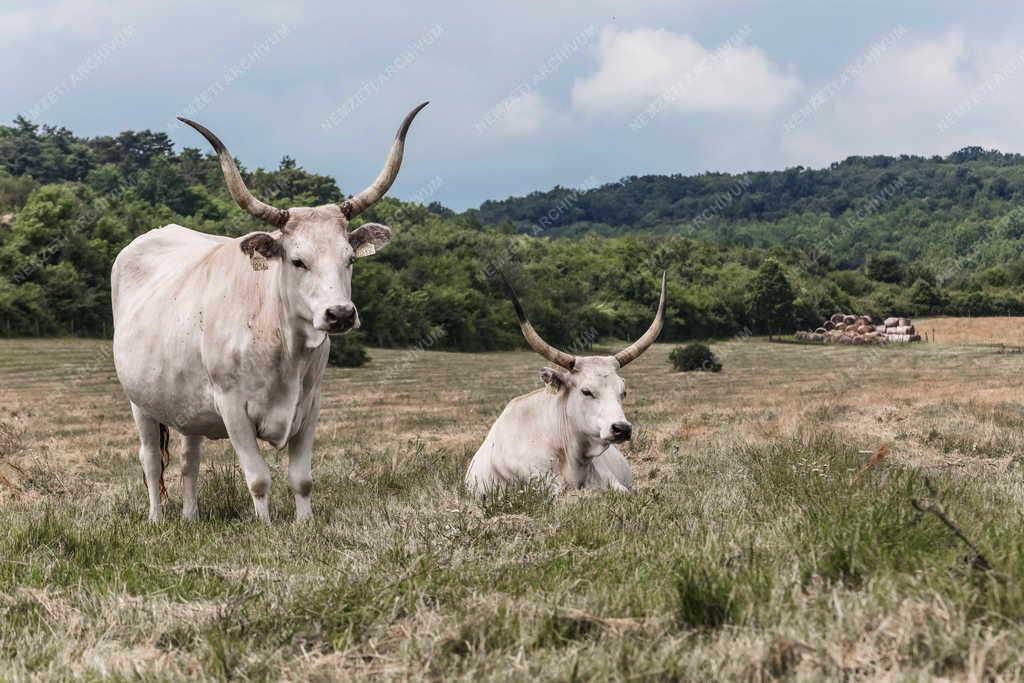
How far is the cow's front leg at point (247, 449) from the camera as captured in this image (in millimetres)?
6656

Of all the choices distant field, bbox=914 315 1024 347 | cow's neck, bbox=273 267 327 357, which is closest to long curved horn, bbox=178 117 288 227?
cow's neck, bbox=273 267 327 357

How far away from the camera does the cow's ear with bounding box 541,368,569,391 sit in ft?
27.8

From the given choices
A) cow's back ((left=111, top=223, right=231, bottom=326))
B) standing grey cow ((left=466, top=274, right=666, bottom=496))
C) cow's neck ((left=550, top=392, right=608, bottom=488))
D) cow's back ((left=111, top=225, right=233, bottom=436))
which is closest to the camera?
cow's back ((left=111, top=225, right=233, bottom=436))

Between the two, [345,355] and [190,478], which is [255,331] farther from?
[345,355]

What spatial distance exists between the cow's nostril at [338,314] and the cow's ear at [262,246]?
76 cm

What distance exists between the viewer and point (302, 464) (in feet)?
22.5

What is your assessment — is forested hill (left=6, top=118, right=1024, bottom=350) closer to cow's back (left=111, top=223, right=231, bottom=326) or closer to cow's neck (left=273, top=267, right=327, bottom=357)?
cow's back (left=111, top=223, right=231, bottom=326)

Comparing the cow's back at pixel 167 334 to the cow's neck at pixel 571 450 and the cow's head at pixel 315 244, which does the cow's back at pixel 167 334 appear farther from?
the cow's neck at pixel 571 450

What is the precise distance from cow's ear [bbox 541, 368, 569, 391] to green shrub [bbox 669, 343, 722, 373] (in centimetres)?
2835

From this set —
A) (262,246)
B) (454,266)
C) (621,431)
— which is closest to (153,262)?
(262,246)

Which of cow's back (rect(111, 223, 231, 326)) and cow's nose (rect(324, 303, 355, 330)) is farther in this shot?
cow's back (rect(111, 223, 231, 326))

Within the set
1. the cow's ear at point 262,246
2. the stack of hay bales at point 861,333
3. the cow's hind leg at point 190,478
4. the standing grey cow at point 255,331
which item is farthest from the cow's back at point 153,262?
the stack of hay bales at point 861,333

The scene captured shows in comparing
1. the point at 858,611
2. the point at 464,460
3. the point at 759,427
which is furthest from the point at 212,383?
the point at 759,427

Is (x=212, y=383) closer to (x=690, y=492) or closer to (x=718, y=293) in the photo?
(x=690, y=492)
